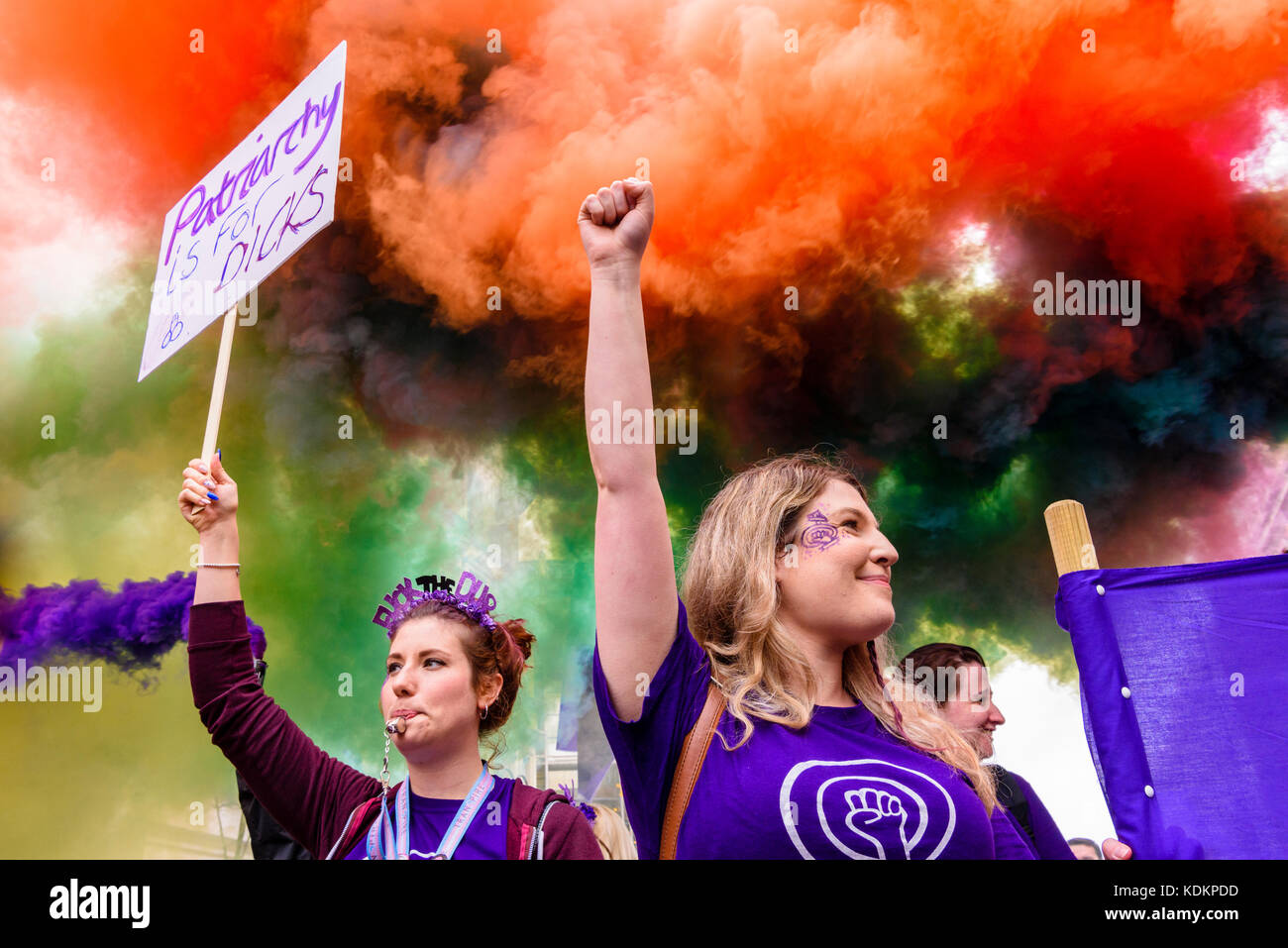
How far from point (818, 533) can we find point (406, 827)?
987 millimetres

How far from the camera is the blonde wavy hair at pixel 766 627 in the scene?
1.82 m

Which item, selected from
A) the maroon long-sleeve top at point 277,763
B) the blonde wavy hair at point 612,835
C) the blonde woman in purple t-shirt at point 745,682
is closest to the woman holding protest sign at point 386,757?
the maroon long-sleeve top at point 277,763

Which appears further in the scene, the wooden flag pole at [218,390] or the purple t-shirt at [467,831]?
the wooden flag pole at [218,390]

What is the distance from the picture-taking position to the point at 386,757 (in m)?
2.16

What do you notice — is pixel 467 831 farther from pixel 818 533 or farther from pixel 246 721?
pixel 818 533

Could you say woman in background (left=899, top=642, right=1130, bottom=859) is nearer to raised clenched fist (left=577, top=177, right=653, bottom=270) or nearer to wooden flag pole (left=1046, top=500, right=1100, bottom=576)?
wooden flag pole (left=1046, top=500, right=1100, bottom=576)

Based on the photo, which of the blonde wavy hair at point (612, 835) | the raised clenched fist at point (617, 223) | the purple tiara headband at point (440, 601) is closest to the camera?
the raised clenched fist at point (617, 223)

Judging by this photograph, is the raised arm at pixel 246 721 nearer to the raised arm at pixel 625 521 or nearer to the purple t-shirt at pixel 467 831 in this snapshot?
the purple t-shirt at pixel 467 831

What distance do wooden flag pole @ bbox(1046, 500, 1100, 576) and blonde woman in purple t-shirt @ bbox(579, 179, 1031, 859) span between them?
2.37 feet

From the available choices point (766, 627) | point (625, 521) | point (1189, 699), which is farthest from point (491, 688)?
point (1189, 699)

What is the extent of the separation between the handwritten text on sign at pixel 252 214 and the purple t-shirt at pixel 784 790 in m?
1.35

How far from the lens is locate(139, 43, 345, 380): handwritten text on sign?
97.3 inches
